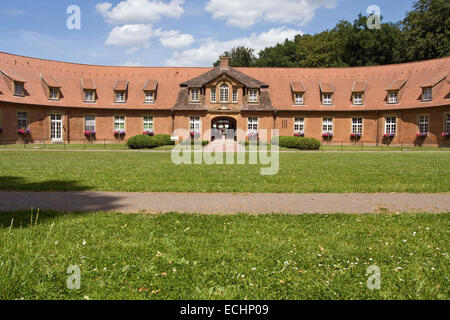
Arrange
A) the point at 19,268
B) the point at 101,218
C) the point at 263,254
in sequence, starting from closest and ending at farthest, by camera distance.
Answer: the point at 19,268, the point at 263,254, the point at 101,218

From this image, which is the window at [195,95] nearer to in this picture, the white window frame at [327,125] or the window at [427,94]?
the white window frame at [327,125]

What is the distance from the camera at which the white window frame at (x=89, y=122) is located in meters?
39.1

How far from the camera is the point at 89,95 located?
128ft

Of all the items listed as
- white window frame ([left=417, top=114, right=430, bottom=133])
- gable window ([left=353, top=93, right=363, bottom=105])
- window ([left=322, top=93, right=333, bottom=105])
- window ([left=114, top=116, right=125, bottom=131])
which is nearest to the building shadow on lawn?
window ([left=114, top=116, right=125, bottom=131])

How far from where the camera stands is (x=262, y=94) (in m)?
39.0

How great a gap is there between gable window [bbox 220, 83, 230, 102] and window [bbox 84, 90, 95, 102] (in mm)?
14650

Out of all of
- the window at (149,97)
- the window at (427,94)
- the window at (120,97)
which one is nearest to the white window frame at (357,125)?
the window at (427,94)

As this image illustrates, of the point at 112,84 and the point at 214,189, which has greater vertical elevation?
the point at 112,84

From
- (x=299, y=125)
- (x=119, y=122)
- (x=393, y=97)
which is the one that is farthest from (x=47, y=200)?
(x=393, y=97)

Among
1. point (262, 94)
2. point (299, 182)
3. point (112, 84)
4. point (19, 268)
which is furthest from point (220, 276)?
point (112, 84)
